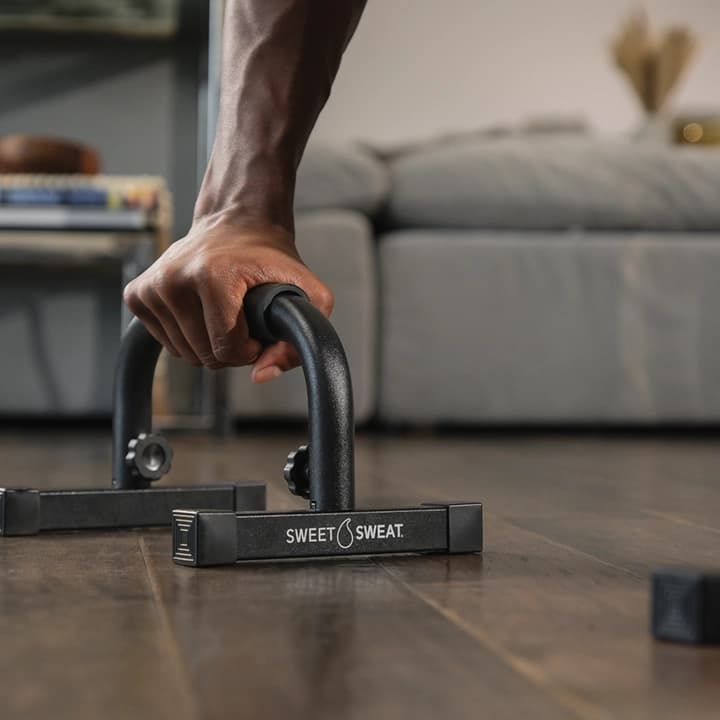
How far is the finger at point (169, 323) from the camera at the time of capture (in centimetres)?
86

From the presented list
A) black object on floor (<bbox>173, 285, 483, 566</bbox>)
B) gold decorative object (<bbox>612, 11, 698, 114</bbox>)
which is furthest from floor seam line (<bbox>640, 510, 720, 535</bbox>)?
gold decorative object (<bbox>612, 11, 698, 114</bbox>)

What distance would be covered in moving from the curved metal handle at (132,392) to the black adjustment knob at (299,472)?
0.76 ft

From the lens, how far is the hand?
0.84 meters

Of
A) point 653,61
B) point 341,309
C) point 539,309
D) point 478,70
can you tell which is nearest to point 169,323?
point 341,309

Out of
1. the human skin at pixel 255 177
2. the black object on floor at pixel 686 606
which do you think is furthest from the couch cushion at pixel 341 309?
the black object on floor at pixel 686 606

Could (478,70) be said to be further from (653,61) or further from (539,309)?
(539,309)

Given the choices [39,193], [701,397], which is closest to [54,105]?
[39,193]

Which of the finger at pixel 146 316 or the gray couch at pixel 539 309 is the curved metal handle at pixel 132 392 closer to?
the finger at pixel 146 316

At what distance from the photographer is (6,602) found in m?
0.68

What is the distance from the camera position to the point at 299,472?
2.86ft

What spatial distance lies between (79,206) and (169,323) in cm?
199

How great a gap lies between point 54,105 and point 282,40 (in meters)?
2.89

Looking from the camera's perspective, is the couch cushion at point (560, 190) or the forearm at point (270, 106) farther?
the couch cushion at point (560, 190)

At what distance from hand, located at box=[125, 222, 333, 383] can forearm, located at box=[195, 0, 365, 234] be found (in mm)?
28
